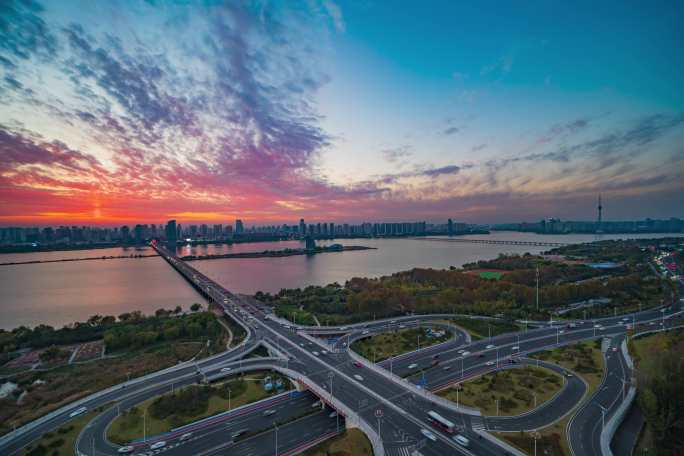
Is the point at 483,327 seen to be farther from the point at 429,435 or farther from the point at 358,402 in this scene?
the point at 429,435

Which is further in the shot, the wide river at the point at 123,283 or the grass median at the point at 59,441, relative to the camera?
the wide river at the point at 123,283

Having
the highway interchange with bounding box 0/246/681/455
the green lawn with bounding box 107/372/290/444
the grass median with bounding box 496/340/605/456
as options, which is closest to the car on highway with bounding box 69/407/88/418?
the highway interchange with bounding box 0/246/681/455

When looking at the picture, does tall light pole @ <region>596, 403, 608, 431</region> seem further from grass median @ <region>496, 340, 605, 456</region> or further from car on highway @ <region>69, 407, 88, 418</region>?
car on highway @ <region>69, 407, 88, 418</region>

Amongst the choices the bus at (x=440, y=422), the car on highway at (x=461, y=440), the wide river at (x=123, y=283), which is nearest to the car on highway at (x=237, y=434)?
the bus at (x=440, y=422)

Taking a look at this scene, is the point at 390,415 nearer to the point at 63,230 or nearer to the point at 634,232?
the point at 63,230

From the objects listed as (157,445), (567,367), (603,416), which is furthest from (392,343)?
(157,445)

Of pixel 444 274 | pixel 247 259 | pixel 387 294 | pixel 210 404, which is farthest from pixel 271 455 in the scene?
pixel 247 259

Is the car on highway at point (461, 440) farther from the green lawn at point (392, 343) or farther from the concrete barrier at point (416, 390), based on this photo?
the green lawn at point (392, 343)
